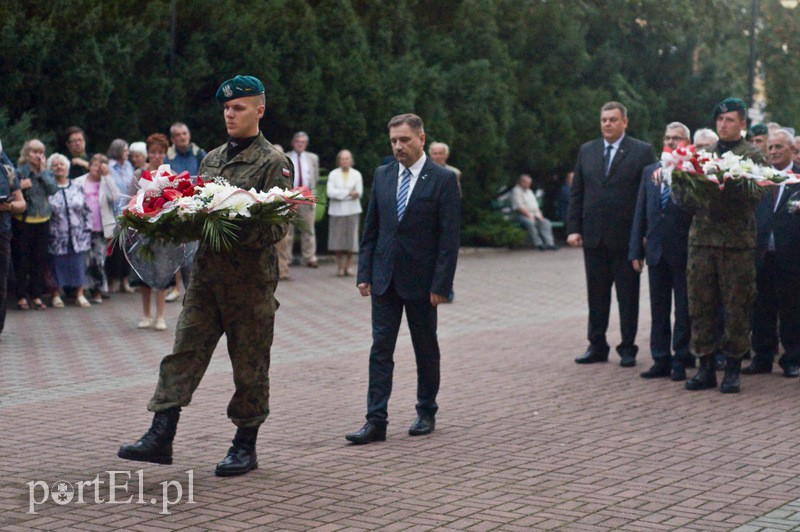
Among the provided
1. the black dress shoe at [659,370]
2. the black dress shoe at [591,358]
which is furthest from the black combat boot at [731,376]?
the black dress shoe at [591,358]

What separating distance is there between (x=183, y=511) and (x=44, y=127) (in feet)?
40.2

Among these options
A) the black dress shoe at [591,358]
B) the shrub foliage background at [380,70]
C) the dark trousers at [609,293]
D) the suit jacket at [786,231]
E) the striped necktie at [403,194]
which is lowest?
the black dress shoe at [591,358]

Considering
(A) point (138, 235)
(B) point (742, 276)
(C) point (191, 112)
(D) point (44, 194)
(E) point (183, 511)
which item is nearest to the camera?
(E) point (183, 511)

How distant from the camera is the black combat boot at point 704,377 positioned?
10016mm

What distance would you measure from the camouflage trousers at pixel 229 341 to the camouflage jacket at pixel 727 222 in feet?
13.5

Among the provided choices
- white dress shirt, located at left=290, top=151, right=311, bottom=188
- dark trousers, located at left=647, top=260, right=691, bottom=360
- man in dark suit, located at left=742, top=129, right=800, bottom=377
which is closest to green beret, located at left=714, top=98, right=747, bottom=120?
man in dark suit, located at left=742, top=129, right=800, bottom=377

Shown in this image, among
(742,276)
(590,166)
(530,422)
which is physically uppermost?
(590,166)

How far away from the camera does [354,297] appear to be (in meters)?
17.1

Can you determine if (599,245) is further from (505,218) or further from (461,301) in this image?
(505,218)

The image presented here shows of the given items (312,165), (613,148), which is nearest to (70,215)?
(312,165)

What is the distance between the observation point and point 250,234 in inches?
260

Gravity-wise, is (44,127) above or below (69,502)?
above

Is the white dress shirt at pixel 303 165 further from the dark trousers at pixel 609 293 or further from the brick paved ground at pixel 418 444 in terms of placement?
the dark trousers at pixel 609 293

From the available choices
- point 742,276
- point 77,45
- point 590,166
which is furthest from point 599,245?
point 77,45
